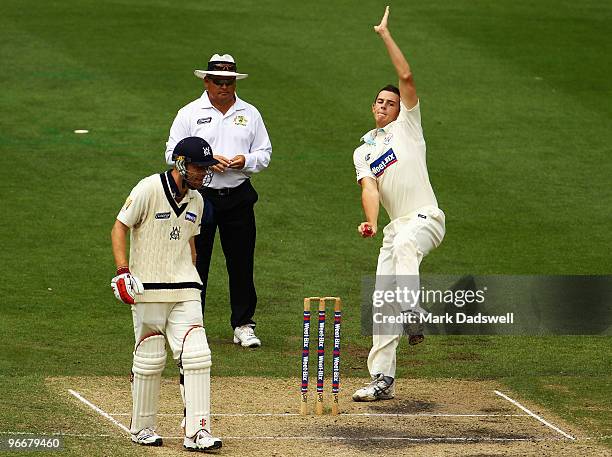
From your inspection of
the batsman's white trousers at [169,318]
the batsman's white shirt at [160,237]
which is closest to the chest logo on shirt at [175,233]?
the batsman's white shirt at [160,237]

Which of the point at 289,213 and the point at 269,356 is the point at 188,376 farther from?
the point at 289,213

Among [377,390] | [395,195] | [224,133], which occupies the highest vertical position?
[224,133]

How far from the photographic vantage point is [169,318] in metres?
8.38

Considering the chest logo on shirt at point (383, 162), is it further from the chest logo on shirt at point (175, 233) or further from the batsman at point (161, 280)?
the chest logo on shirt at point (175, 233)

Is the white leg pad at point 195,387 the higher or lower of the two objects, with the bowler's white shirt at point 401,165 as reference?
lower

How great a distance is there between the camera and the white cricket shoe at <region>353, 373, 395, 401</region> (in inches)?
381

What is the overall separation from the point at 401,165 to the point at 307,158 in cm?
731

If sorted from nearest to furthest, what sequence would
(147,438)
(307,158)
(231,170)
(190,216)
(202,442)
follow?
(202,442), (147,438), (190,216), (231,170), (307,158)

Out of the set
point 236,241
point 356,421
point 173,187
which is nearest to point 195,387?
point 173,187

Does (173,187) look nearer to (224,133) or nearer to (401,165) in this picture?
(401,165)

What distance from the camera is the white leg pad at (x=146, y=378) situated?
27.3 feet

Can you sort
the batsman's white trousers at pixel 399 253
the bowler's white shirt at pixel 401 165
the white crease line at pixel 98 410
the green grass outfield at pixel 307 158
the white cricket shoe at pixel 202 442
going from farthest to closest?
the green grass outfield at pixel 307 158
the bowler's white shirt at pixel 401 165
the batsman's white trousers at pixel 399 253
the white crease line at pixel 98 410
the white cricket shoe at pixel 202 442

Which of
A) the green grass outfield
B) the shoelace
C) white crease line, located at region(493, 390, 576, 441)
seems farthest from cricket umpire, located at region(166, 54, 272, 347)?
the shoelace

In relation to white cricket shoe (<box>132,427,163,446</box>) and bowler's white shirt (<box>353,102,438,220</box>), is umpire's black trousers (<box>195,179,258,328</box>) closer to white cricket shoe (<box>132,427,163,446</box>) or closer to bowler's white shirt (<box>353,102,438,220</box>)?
bowler's white shirt (<box>353,102,438,220</box>)
